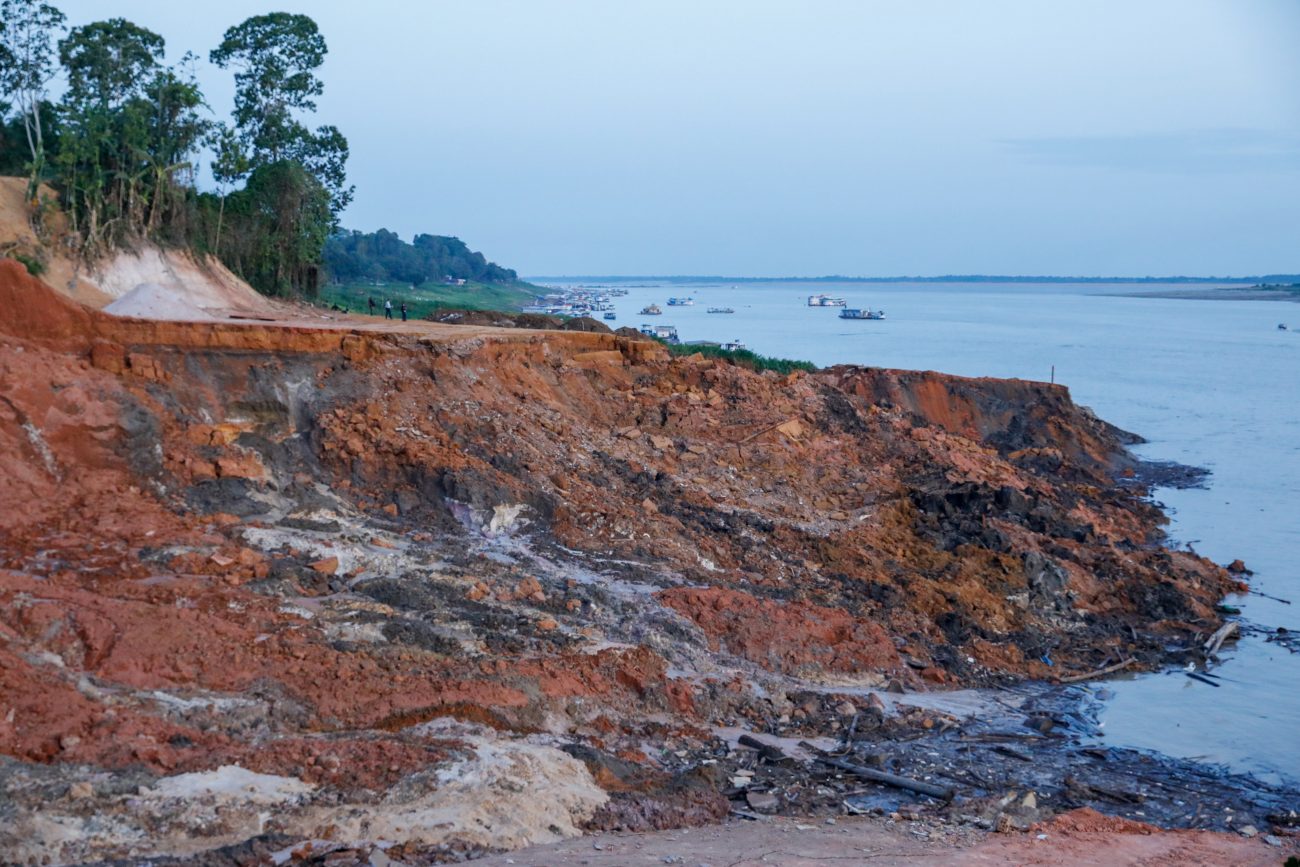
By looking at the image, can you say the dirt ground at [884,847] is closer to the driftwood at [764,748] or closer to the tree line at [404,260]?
the driftwood at [764,748]

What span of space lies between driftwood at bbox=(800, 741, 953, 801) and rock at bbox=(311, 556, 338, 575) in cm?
634

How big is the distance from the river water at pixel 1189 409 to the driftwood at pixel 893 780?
3721 mm

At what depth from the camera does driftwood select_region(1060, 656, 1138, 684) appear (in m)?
15.9

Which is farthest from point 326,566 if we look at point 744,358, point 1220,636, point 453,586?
point 744,358

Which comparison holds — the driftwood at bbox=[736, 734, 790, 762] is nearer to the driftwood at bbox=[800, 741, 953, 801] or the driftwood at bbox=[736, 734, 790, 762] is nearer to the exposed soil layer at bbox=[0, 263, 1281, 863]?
the exposed soil layer at bbox=[0, 263, 1281, 863]

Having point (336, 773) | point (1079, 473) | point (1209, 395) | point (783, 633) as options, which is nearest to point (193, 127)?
point (783, 633)

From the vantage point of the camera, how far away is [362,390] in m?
18.8

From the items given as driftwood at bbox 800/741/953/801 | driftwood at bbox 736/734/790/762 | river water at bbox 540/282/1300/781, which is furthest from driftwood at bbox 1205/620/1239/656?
driftwood at bbox 736/734/790/762

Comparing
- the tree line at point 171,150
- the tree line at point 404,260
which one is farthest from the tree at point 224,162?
the tree line at point 404,260

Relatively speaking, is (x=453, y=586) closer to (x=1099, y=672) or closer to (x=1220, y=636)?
(x=1099, y=672)

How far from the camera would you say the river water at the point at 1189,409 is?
1495 cm

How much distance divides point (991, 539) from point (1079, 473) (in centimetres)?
1233

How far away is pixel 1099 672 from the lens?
1623cm

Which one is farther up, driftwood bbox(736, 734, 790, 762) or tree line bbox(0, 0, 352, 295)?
tree line bbox(0, 0, 352, 295)
